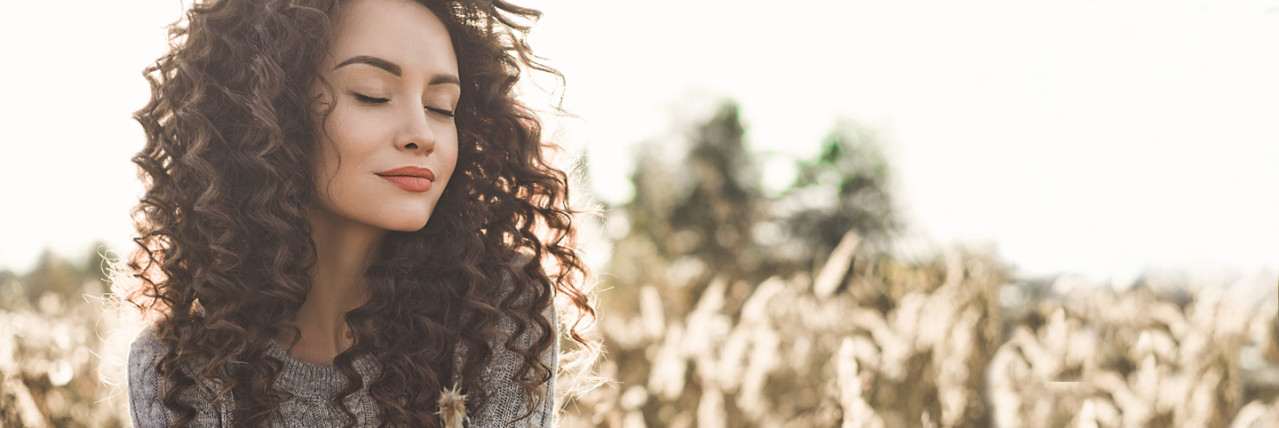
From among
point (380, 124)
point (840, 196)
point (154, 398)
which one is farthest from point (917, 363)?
point (840, 196)

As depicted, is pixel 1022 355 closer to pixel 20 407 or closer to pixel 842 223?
pixel 20 407

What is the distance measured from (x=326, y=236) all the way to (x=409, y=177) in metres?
0.31

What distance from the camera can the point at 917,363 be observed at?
348cm

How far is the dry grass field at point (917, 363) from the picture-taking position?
121 inches

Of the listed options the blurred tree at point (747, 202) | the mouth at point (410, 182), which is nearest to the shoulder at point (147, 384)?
the mouth at point (410, 182)

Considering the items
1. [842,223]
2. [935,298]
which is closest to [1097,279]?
[935,298]

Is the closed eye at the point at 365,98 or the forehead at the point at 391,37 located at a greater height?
the forehead at the point at 391,37

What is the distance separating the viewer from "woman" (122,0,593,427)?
1728mm

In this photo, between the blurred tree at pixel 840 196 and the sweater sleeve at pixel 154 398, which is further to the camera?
the blurred tree at pixel 840 196

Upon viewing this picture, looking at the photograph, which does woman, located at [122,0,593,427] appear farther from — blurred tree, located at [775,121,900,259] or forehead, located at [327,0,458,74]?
blurred tree, located at [775,121,900,259]

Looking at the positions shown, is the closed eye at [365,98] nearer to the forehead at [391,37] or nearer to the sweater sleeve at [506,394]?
the forehead at [391,37]

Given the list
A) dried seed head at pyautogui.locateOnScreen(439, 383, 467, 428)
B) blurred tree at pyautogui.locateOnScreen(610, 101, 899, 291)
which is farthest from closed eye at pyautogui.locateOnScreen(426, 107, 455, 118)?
blurred tree at pyautogui.locateOnScreen(610, 101, 899, 291)

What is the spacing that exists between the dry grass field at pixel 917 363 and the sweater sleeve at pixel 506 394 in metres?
0.79

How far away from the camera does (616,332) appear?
412 cm
